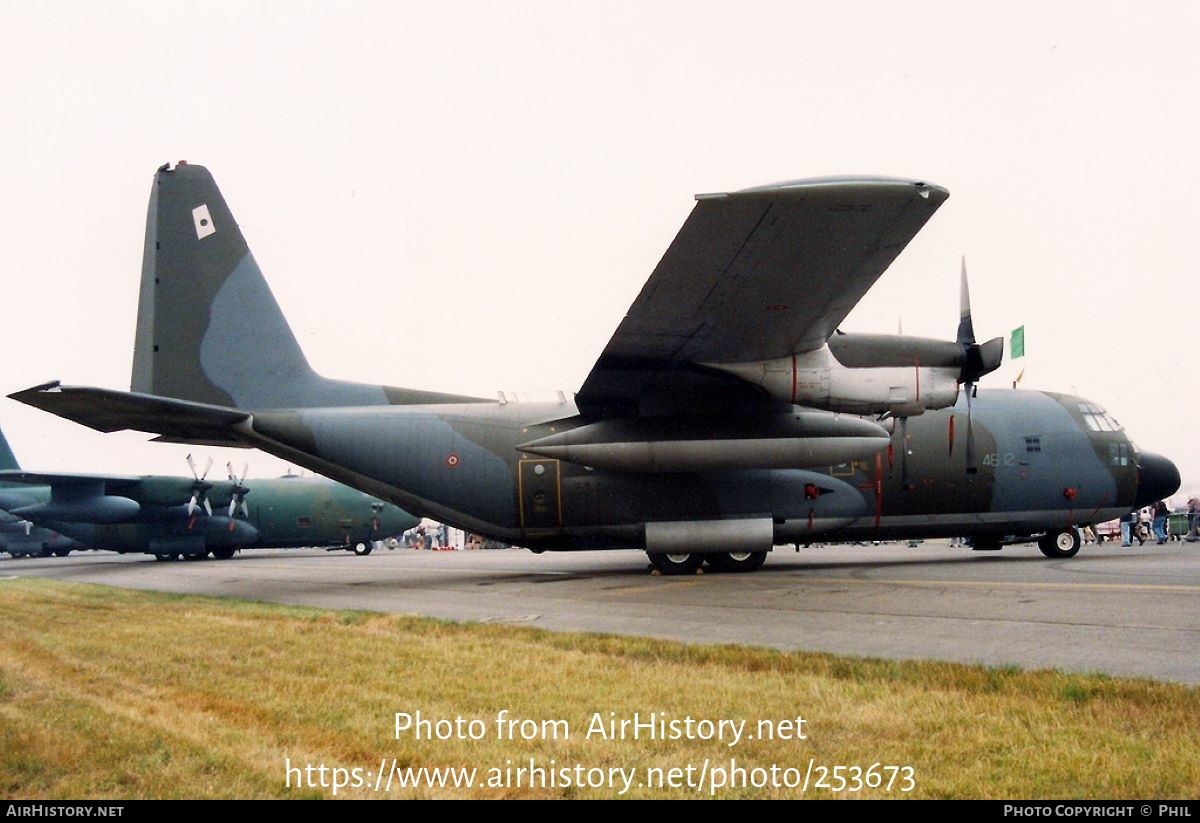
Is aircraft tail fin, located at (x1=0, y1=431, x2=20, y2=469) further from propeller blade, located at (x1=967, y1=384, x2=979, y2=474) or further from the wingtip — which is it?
propeller blade, located at (x1=967, y1=384, x2=979, y2=474)

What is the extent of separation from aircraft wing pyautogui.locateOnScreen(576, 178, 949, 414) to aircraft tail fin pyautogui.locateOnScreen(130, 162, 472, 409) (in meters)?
6.54

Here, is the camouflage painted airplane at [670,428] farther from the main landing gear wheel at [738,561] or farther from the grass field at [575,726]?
the grass field at [575,726]

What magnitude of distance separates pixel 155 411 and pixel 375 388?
4387mm

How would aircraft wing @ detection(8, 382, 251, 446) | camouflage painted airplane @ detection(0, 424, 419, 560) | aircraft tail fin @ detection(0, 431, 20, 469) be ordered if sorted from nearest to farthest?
aircraft wing @ detection(8, 382, 251, 446), camouflage painted airplane @ detection(0, 424, 419, 560), aircraft tail fin @ detection(0, 431, 20, 469)

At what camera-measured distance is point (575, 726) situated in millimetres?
5633

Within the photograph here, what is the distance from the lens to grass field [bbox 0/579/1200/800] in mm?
4484

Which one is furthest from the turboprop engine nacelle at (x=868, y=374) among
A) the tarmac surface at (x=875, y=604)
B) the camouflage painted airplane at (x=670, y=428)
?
the tarmac surface at (x=875, y=604)

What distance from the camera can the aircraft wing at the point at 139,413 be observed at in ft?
49.0

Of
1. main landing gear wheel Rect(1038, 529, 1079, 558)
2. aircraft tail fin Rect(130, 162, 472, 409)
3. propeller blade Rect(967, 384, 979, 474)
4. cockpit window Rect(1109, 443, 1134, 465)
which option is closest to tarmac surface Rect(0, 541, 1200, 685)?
main landing gear wheel Rect(1038, 529, 1079, 558)

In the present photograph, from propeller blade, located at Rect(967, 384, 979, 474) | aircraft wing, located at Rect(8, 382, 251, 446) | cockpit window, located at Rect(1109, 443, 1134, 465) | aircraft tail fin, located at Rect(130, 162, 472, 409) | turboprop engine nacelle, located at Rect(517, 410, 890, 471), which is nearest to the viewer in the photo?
aircraft wing, located at Rect(8, 382, 251, 446)

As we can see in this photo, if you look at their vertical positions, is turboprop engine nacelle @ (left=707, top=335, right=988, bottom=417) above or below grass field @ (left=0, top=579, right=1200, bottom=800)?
above

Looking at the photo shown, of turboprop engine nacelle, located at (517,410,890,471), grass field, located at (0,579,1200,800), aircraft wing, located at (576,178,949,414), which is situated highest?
aircraft wing, located at (576,178,949,414)

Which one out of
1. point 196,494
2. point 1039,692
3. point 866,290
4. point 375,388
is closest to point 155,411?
point 375,388
